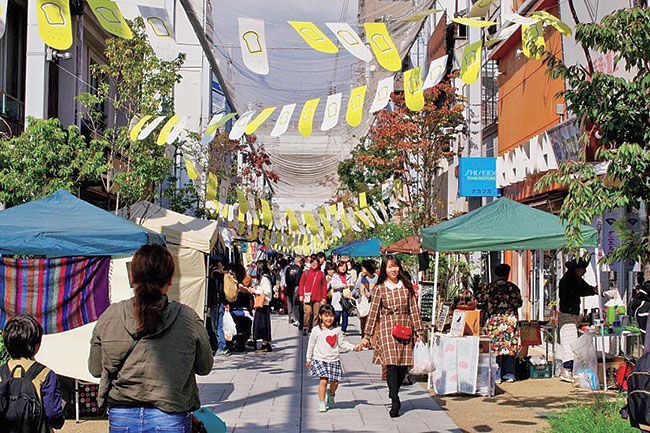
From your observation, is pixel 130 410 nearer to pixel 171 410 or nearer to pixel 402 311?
pixel 171 410

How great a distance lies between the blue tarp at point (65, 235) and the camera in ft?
31.4

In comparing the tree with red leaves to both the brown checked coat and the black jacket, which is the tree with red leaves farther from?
the brown checked coat

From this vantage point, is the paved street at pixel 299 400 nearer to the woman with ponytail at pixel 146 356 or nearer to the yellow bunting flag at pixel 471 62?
the yellow bunting flag at pixel 471 62

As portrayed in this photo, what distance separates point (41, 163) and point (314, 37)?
6458 millimetres

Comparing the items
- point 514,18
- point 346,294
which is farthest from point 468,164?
point 514,18

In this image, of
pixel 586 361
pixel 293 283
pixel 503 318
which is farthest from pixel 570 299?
pixel 293 283

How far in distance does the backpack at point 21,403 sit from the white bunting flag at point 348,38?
230 inches

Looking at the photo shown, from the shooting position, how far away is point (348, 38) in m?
9.62

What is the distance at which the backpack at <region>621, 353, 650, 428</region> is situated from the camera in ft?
16.3

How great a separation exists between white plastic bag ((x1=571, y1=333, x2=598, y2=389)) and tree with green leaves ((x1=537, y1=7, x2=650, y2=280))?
15.5ft

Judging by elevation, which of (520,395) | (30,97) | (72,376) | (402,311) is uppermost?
(30,97)

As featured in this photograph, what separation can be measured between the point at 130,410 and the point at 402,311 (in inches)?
233

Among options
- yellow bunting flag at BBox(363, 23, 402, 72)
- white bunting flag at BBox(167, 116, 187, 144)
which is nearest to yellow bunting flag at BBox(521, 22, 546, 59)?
yellow bunting flag at BBox(363, 23, 402, 72)

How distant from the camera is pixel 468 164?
22.9m
